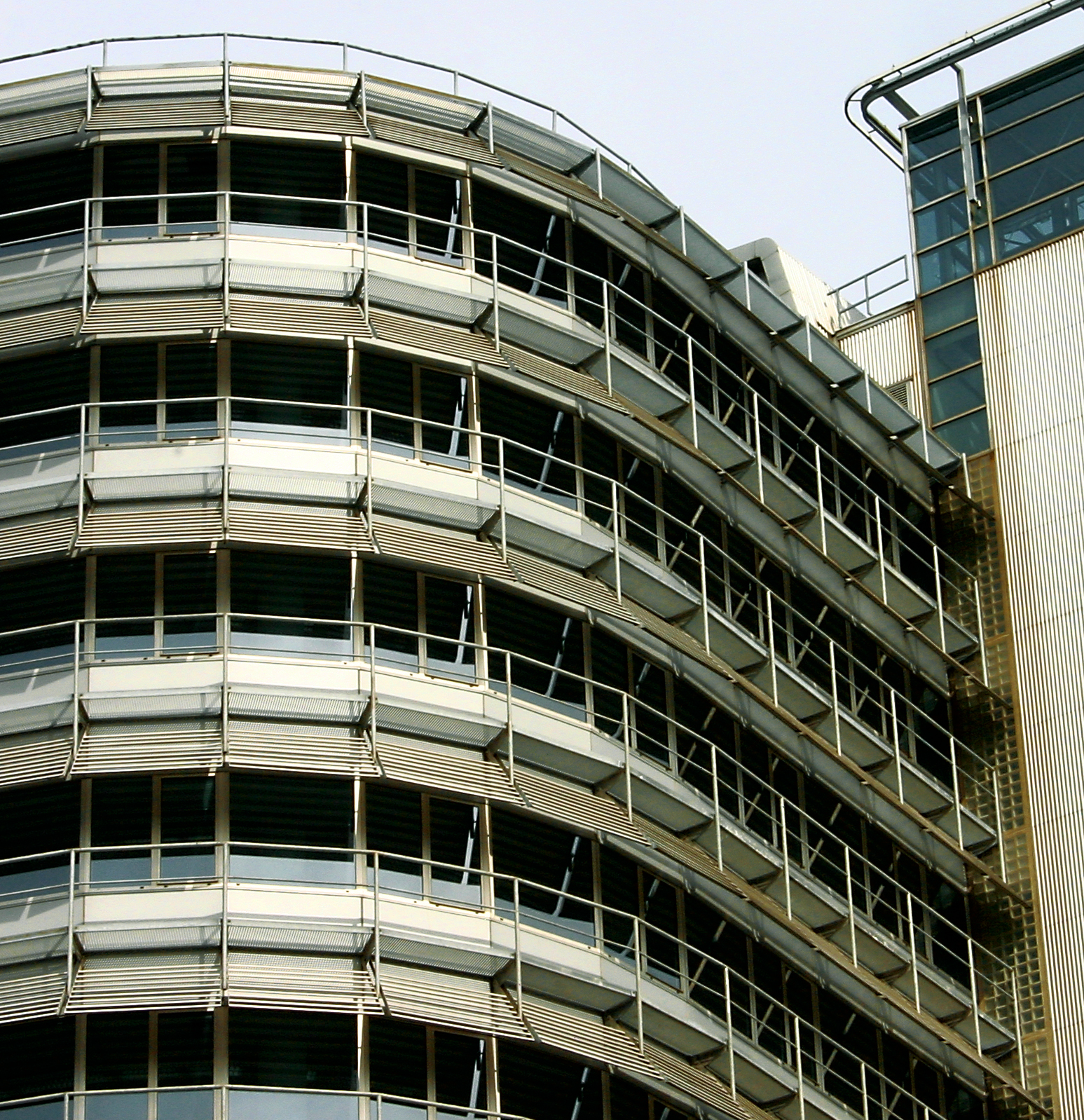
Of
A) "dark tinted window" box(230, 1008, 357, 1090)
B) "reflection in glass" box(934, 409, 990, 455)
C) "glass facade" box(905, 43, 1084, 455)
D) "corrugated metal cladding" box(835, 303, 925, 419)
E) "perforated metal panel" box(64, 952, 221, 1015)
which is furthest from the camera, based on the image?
"corrugated metal cladding" box(835, 303, 925, 419)

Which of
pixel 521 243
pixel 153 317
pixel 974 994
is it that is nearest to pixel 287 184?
pixel 153 317

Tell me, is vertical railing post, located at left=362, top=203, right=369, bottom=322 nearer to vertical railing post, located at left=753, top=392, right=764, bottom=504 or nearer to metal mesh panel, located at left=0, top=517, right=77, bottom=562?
metal mesh panel, located at left=0, top=517, right=77, bottom=562

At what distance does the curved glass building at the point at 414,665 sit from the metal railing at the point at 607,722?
9 centimetres

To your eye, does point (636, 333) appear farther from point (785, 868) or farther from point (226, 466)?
point (226, 466)

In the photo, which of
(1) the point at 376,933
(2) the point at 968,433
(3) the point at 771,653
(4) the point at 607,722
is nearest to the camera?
(1) the point at 376,933

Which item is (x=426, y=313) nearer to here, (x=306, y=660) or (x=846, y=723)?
(x=306, y=660)

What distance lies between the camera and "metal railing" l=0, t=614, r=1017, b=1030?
4544cm

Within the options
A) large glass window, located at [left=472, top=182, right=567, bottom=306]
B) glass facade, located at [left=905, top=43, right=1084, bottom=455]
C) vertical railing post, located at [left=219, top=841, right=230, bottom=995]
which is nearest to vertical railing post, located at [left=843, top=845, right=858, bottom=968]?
large glass window, located at [left=472, top=182, right=567, bottom=306]

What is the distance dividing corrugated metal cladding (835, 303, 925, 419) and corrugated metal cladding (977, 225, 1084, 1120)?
6.33ft

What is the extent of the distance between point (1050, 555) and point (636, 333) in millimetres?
11897

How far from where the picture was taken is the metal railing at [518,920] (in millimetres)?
43250

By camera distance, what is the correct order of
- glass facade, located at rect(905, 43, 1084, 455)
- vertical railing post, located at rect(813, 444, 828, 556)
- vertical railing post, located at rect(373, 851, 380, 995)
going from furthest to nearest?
glass facade, located at rect(905, 43, 1084, 455) → vertical railing post, located at rect(813, 444, 828, 556) → vertical railing post, located at rect(373, 851, 380, 995)

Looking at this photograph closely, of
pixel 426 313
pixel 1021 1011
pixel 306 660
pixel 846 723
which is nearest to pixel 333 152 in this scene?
pixel 426 313

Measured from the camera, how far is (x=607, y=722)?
48.9m
